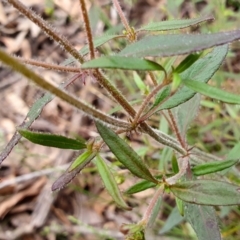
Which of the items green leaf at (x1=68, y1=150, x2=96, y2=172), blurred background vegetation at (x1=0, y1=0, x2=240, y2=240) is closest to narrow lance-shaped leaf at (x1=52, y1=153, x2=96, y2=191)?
green leaf at (x1=68, y1=150, x2=96, y2=172)

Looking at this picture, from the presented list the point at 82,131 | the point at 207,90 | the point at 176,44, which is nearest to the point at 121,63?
the point at 176,44

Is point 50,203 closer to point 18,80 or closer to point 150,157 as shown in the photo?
point 150,157

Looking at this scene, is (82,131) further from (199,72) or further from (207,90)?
(207,90)

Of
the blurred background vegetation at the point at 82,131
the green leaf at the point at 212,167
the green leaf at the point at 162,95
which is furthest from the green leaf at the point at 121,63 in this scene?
the blurred background vegetation at the point at 82,131

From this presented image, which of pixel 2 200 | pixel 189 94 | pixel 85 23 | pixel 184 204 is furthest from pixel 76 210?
pixel 85 23

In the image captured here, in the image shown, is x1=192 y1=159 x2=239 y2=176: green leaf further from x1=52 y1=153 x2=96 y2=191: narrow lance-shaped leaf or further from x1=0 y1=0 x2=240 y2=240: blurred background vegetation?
x1=0 y1=0 x2=240 y2=240: blurred background vegetation
